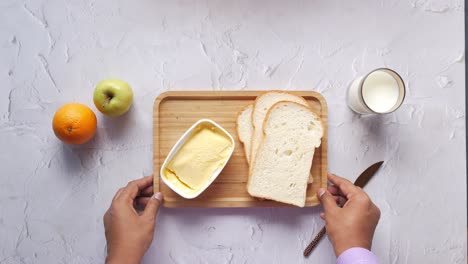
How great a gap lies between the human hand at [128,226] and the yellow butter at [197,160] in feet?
0.26

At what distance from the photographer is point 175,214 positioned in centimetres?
118

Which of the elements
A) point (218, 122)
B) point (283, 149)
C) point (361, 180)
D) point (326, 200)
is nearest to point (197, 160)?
point (218, 122)

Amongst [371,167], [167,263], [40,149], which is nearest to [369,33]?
[371,167]

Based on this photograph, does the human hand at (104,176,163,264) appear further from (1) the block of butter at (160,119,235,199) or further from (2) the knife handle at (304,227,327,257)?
(2) the knife handle at (304,227,327,257)

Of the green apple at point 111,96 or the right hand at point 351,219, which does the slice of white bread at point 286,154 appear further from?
the green apple at point 111,96

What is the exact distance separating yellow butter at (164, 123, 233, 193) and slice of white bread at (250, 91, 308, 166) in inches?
2.7

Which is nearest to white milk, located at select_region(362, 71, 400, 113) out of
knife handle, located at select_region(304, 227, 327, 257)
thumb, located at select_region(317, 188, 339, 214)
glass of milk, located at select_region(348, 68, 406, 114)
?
glass of milk, located at select_region(348, 68, 406, 114)

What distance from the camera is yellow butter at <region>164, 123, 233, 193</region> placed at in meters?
1.09

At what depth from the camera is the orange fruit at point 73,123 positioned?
106 centimetres

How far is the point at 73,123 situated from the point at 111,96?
0.12 m

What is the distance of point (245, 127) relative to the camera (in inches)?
44.6

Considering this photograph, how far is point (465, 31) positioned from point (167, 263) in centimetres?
107

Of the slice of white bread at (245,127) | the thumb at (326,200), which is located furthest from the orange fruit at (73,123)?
the thumb at (326,200)

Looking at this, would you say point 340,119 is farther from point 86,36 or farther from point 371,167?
point 86,36
